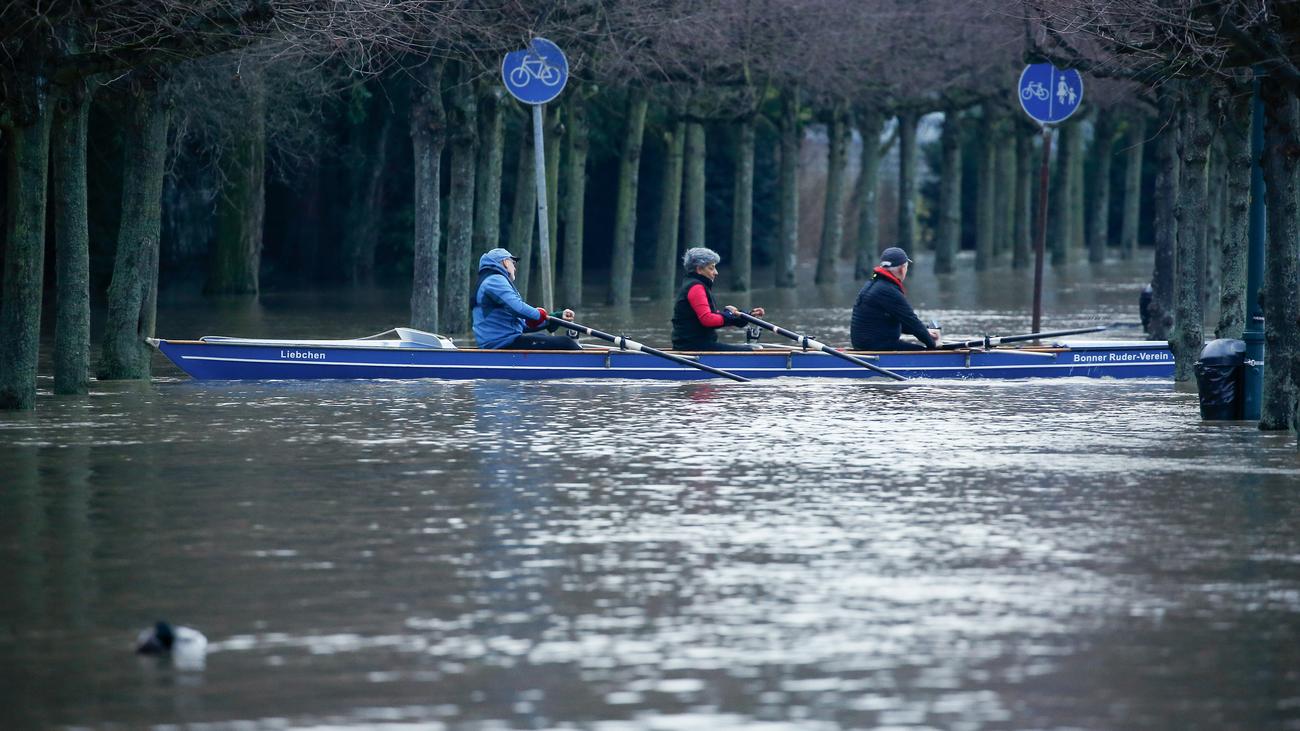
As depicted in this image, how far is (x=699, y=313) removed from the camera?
72.9 feet

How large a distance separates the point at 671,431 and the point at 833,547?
19.9 ft

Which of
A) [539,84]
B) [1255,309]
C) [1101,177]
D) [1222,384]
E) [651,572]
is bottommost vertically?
[651,572]

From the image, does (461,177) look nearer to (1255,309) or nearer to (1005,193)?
(1255,309)

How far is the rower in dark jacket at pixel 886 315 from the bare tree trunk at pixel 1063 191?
115ft

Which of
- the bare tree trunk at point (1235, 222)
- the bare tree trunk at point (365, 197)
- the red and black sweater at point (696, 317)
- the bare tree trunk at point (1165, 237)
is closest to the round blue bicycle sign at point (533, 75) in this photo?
the red and black sweater at point (696, 317)

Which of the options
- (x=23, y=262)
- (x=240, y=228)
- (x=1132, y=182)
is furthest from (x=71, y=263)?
(x=1132, y=182)

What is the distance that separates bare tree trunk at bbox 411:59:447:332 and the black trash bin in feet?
43.0

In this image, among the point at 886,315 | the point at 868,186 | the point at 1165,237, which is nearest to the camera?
the point at 886,315

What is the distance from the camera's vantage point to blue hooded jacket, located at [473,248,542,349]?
2192 centimetres

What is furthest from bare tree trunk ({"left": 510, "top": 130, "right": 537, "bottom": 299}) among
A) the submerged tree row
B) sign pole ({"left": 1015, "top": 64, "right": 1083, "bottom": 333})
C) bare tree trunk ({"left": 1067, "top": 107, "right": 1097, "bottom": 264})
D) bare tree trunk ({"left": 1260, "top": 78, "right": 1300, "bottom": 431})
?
bare tree trunk ({"left": 1067, "top": 107, "right": 1097, "bottom": 264})

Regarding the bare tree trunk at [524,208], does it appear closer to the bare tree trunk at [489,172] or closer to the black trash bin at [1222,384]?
the bare tree trunk at [489,172]

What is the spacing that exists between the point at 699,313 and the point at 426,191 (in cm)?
772

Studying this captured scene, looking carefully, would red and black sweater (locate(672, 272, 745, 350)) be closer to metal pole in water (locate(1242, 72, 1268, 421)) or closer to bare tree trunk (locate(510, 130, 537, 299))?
metal pole in water (locate(1242, 72, 1268, 421))

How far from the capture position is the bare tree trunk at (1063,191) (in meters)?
58.0
